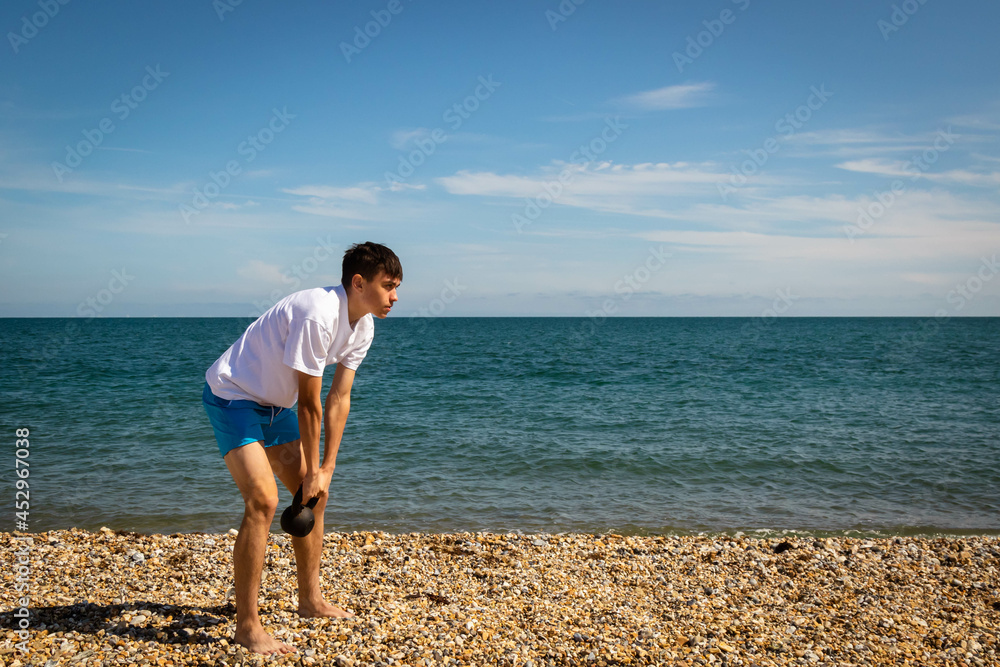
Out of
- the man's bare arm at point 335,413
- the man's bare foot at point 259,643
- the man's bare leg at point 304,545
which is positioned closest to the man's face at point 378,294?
the man's bare arm at point 335,413

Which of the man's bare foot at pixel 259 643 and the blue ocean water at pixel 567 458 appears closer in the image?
the man's bare foot at pixel 259 643

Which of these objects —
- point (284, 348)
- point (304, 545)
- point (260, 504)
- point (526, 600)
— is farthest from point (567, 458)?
point (284, 348)

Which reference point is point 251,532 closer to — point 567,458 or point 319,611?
point 319,611

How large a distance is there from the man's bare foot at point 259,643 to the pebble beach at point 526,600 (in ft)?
0.15

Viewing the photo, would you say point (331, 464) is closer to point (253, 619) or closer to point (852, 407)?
point (253, 619)

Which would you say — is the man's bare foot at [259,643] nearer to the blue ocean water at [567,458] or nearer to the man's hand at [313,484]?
the man's hand at [313,484]

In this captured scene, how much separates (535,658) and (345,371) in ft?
6.51

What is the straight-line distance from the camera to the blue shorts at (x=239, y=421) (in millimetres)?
3432

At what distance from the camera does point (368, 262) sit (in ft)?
11.8

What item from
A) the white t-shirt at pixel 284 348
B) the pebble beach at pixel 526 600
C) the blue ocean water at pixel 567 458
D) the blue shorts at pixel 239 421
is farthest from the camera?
the blue ocean water at pixel 567 458

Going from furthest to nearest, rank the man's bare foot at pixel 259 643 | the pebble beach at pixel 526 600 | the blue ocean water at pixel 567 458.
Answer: the blue ocean water at pixel 567 458
the pebble beach at pixel 526 600
the man's bare foot at pixel 259 643

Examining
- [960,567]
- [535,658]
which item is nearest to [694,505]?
[960,567]

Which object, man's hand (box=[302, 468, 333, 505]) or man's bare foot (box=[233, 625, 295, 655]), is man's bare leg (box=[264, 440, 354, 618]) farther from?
man's bare foot (box=[233, 625, 295, 655])

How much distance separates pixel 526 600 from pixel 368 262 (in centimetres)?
288
